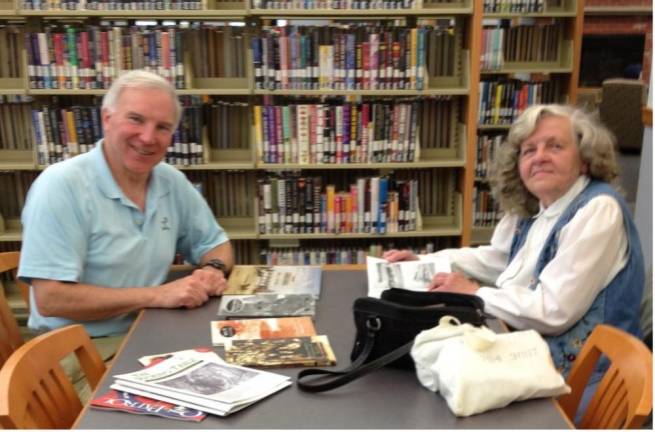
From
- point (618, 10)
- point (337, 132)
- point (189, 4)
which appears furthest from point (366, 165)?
point (618, 10)

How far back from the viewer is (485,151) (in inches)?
151

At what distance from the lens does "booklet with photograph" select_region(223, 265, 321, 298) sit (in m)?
1.92

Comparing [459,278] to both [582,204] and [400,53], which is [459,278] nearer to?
[582,204]

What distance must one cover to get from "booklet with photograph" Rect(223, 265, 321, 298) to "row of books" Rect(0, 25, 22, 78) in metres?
1.92

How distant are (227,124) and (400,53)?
37.7 inches

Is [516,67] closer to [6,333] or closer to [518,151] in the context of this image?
[518,151]

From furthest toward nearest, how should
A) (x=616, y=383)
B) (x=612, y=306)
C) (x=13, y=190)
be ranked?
1. (x=13, y=190)
2. (x=612, y=306)
3. (x=616, y=383)

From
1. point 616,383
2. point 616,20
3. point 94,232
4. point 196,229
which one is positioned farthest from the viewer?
point 616,20

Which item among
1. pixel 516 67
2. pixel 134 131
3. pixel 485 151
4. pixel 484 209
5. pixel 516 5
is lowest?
pixel 484 209

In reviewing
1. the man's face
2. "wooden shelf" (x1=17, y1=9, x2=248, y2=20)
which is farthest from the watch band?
"wooden shelf" (x1=17, y1=9, x2=248, y2=20)

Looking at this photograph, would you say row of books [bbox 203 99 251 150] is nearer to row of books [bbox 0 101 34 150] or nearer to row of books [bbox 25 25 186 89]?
row of books [bbox 25 25 186 89]

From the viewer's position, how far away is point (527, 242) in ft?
6.66

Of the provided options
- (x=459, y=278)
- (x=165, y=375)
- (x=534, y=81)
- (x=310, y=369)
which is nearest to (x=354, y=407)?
(x=310, y=369)

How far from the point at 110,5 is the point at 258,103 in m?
0.84
